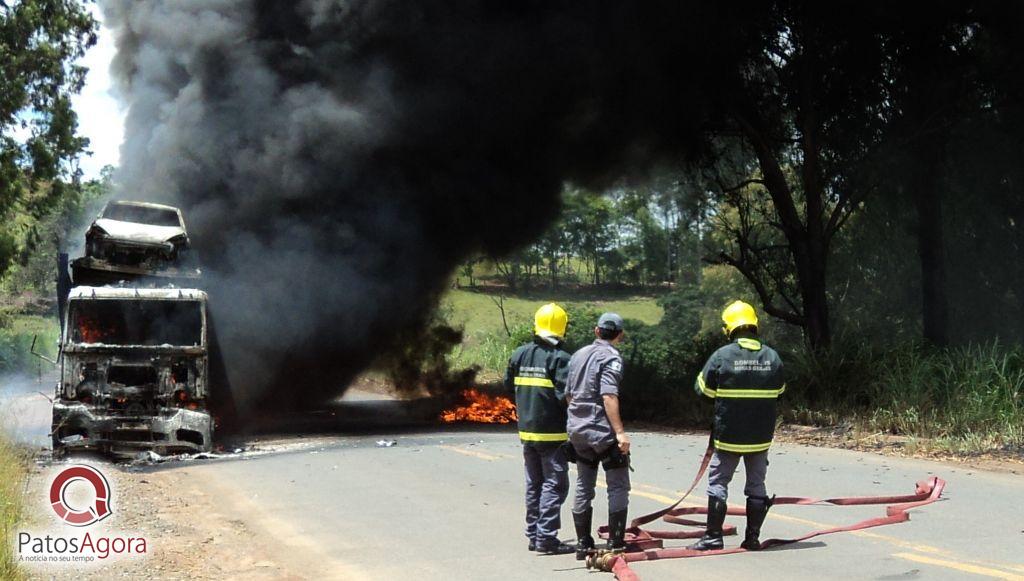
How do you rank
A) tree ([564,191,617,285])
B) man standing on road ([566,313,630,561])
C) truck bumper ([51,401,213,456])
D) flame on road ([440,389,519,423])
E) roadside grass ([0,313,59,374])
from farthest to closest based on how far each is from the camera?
tree ([564,191,617,285]) → roadside grass ([0,313,59,374]) → flame on road ([440,389,519,423]) → truck bumper ([51,401,213,456]) → man standing on road ([566,313,630,561])

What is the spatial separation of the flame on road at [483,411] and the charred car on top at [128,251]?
4.92 m

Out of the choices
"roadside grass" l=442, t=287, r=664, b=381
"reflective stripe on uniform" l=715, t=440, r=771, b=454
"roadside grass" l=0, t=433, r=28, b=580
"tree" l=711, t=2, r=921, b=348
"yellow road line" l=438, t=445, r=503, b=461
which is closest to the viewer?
"roadside grass" l=0, t=433, r=28, b=580

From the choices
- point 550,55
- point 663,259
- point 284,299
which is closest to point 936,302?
point 550,55

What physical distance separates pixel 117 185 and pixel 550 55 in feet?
27.2

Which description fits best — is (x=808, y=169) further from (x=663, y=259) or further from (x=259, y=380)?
(x=663, y=259)

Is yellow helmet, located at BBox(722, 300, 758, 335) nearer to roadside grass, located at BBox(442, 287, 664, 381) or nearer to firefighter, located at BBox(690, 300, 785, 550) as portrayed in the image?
firefighter, located at BBox(690, 300, 785, 550)

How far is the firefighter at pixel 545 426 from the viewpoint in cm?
652

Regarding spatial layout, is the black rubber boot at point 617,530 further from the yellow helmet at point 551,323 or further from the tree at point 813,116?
the tree at point 813,116

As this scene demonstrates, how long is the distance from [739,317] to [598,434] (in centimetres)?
128

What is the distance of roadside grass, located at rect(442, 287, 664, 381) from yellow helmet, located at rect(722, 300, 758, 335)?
81.3 feet

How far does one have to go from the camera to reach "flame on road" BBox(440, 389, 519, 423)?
56.0 ft

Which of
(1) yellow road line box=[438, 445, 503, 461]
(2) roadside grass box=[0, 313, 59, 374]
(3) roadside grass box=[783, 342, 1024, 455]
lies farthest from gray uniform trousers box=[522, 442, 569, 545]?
(2) roadside grass box=[0, 313, 59, 374]

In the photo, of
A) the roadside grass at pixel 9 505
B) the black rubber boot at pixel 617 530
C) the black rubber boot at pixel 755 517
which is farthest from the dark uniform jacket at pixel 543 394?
the roadside grass at pixel 9 505

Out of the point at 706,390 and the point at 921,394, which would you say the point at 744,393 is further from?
the point at 921,394
